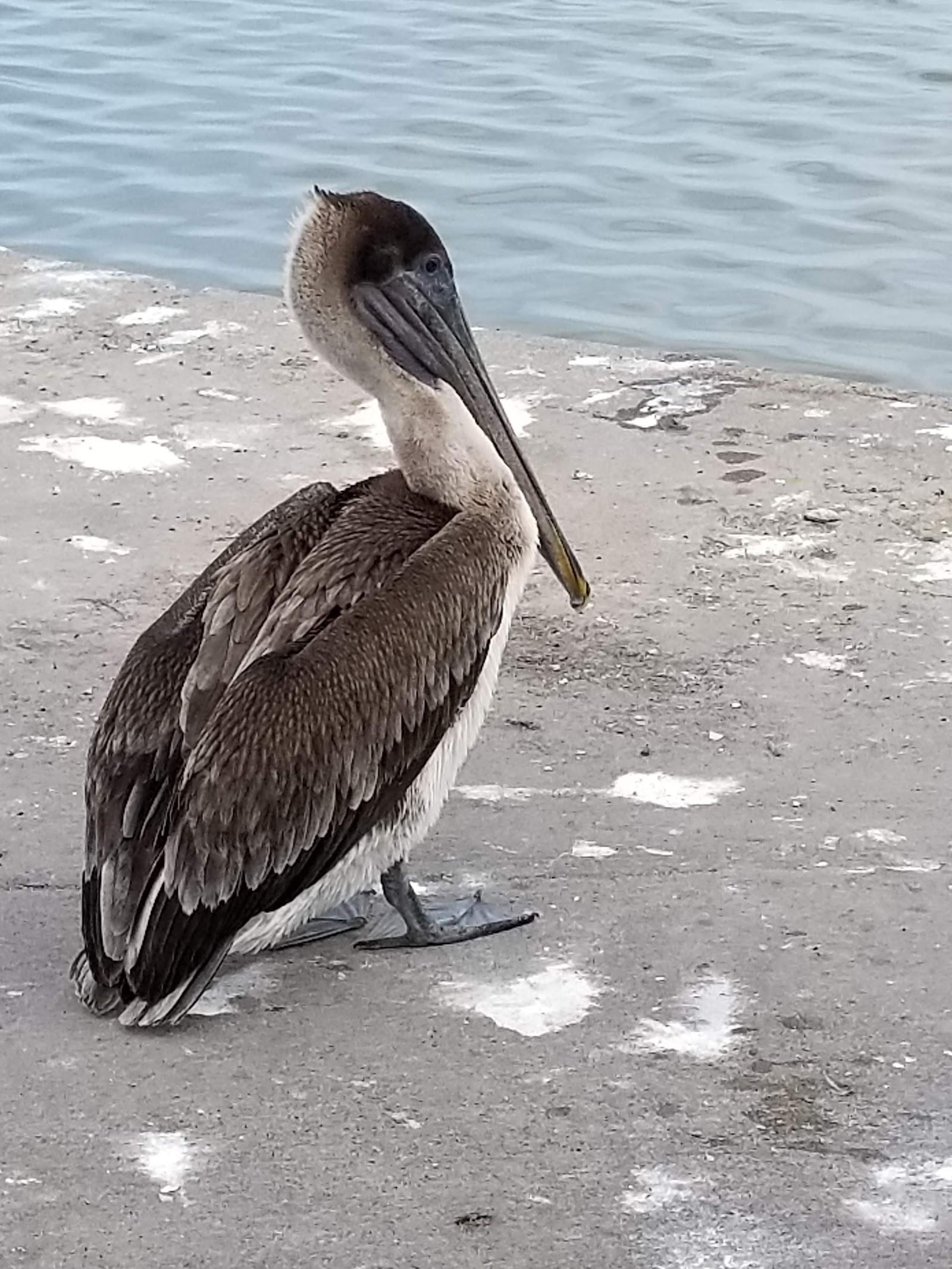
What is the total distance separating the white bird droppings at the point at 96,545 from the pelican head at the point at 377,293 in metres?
1.47

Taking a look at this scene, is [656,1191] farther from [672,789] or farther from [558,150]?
[558,150]

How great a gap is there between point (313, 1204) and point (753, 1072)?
29.8 inches

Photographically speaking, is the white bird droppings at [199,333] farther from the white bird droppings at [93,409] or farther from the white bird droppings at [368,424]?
the white bird droppings at [368,424]

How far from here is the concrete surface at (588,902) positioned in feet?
10.1

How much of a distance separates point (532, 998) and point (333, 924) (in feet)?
1.54

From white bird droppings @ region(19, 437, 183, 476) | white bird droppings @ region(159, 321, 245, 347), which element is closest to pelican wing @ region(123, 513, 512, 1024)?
white bird droppings @ region(19, 437, 183, 476)

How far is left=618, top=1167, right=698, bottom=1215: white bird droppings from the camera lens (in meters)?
3.07

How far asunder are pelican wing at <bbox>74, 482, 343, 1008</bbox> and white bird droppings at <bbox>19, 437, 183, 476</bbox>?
Answer: 231 centimetres

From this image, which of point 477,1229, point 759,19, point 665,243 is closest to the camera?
point 477,1229

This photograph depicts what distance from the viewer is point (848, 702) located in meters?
4.74

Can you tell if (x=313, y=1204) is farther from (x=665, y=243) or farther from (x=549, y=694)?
(x=665, y=243)

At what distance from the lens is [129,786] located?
3518 mm

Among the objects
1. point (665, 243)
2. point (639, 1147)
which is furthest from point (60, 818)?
point (665, 243)

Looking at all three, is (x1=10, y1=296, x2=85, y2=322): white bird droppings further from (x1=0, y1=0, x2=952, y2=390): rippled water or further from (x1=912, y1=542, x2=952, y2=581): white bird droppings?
(x1=912, y1=542, x2=952, y2=581): white bird droppings
